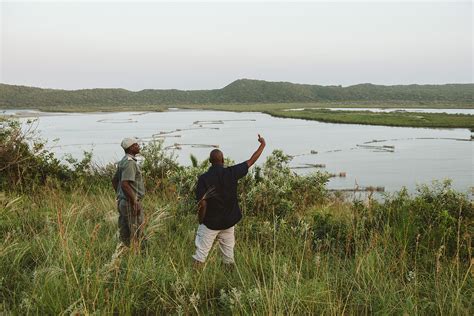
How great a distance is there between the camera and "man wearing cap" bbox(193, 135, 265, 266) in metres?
5.48

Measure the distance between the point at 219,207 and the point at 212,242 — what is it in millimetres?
457

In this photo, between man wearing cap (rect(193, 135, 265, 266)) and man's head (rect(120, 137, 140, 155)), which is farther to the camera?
man's head (rect(120, 137, 140, 155))

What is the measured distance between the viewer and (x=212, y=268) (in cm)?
493

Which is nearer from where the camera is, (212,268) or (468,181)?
(212,268)

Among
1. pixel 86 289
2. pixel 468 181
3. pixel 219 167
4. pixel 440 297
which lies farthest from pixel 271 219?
pixel 468 181

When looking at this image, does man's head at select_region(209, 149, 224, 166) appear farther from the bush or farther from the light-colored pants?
the bush

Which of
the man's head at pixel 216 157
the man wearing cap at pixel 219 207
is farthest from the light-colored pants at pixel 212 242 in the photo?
the man's head at pixel 216 157

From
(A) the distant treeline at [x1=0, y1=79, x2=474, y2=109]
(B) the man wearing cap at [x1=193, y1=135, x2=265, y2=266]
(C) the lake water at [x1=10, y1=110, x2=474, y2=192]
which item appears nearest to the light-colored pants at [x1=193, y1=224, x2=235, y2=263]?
(B) the man wearing cap at [x1=193, y1=135, x2=265, y2=266]

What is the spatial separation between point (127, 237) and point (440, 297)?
4.22 meters

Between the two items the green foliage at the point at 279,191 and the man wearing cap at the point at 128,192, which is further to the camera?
the green foliage at the point at 279,191

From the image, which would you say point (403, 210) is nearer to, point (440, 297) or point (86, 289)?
point (440, 297)

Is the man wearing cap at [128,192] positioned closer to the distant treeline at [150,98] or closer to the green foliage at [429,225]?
the green foliage at [429,225]

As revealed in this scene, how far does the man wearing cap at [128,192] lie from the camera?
6.05m

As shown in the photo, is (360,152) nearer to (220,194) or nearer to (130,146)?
(130,146)
